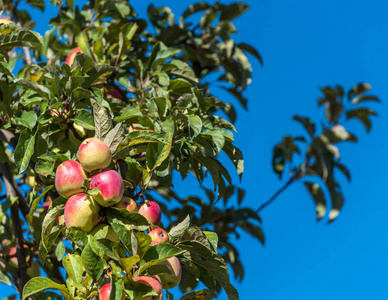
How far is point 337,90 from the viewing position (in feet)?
12.5

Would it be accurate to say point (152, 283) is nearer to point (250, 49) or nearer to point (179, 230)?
point (179, 230)

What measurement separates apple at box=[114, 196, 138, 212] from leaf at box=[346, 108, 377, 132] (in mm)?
2663

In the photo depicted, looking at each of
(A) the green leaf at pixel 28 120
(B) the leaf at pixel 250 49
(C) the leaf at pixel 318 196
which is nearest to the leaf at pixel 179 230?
(A) the green leaf at pixel 28 120

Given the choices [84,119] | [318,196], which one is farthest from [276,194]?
[84,119]

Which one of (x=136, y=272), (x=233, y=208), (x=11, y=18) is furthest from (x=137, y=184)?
(x=11, y=18)

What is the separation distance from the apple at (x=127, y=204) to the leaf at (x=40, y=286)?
26cm

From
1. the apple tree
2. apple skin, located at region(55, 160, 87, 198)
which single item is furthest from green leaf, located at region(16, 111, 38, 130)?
apple skin, located at region(55, 160, 87, 198)

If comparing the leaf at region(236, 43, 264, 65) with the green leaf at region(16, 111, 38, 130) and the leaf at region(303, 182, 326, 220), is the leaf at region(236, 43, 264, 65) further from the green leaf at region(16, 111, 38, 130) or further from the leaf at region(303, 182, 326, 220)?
the green leaf at region(16, 111, 38, 130)

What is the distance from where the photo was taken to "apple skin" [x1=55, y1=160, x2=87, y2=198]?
55.9 inches

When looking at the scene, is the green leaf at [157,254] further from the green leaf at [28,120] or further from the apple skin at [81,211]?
the green leaf at [28,120]

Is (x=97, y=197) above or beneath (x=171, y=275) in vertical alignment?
above

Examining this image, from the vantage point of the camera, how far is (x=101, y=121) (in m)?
1.55

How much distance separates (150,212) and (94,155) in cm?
22

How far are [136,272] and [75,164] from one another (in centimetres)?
36
